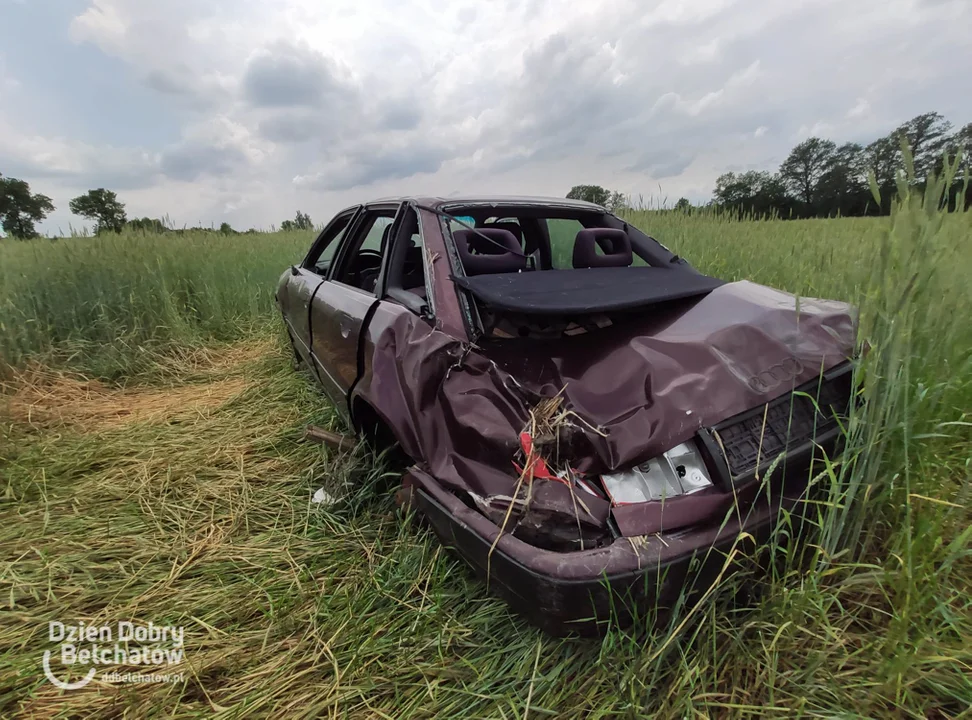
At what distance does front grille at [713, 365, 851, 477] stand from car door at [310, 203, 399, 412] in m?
1.71

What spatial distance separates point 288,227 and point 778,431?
15353 mm

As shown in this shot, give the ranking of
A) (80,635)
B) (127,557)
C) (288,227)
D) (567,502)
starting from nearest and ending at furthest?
(567,502) → (80,635) → (127,557) → (288,227)

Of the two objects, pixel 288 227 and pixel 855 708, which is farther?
pixel 288 227

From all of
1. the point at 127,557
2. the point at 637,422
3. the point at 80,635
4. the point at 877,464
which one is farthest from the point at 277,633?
the point at 877,464

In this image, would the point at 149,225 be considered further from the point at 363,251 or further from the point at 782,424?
the point at 782,424

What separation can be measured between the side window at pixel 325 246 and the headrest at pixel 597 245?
1792 mm

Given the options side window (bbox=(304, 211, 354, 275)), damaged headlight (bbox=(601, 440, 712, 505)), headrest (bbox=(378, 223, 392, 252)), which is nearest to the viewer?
damaged headlight (bbox=(601, 440, 712, 505))

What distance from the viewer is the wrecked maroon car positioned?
1.43 m

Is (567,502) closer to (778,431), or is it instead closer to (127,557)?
(778,431)

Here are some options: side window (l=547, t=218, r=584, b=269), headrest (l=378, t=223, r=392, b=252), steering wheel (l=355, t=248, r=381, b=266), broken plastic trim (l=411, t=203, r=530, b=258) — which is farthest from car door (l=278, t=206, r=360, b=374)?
side window (l=547, t=218, r=584, b=269)

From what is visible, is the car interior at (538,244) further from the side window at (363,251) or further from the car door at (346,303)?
the side window at (363,251)

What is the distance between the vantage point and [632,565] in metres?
1.35

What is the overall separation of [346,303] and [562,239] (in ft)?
4.66

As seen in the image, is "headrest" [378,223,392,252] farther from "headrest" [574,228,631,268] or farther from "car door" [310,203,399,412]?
"headrest" [574,228,631,268]
